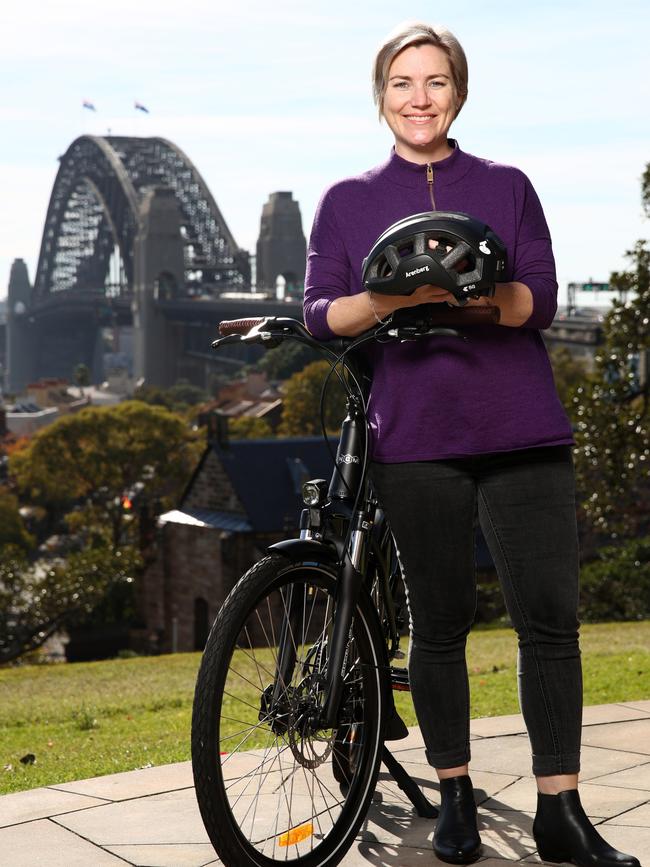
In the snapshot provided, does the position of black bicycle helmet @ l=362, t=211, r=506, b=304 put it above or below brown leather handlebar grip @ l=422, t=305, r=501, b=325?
above

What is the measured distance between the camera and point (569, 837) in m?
3.24

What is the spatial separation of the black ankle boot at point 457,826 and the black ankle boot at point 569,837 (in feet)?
0.55

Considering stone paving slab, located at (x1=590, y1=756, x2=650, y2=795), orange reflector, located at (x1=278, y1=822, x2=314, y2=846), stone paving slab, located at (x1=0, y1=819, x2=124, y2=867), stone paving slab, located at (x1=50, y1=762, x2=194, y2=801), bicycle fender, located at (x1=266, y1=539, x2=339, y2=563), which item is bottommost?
stone paving slab, located at (x1=50, y1=762, x2=194, y2=801)

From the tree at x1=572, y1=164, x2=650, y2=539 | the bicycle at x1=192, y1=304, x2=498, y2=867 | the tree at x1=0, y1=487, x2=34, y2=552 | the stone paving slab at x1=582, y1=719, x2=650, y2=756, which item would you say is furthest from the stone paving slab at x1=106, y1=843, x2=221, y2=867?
the tree at x1=0, y1=487, x2=34, y2=552

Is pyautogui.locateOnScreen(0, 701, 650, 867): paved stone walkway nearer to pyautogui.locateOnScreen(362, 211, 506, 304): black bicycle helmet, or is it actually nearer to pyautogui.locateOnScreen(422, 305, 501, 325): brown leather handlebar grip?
pyautogui.locateOnScreen(422, 305, 501, 325): brown leather handlebar grip

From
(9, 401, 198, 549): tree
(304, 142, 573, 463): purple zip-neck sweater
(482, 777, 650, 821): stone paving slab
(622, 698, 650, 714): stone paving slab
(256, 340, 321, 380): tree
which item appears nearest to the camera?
(304, 142, 573, 463): purple zip-neck sweater

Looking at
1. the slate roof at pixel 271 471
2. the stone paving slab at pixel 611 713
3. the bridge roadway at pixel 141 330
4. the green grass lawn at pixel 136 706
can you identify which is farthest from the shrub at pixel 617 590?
the bridge roadway at pixel 141 330

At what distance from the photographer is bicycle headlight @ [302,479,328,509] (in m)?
3.31

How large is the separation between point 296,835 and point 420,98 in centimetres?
193

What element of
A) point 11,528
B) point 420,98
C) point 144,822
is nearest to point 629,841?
point 144,822

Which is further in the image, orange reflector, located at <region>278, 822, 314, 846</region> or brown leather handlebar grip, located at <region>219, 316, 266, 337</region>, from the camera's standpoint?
brown leather handlebar grip, located at <region>219, 316, 266, 337</region>

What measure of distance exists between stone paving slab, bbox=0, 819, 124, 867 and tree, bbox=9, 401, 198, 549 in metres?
50.9

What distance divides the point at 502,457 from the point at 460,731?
2.47 feet

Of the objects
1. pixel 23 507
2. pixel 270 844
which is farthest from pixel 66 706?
pixel 23 507
